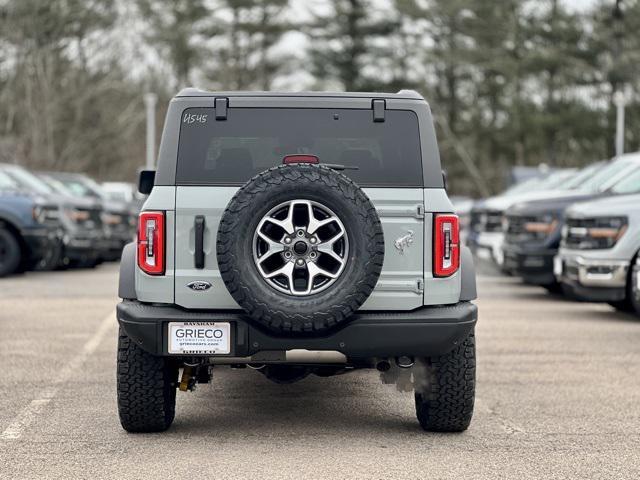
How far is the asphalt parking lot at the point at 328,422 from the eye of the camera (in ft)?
20.3

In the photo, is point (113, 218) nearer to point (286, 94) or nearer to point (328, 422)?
point (328, 422)

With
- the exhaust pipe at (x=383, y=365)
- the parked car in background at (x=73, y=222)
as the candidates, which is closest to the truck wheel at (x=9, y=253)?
the parked car in background at (x=73, y=222)

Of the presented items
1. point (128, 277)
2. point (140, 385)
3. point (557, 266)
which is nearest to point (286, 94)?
point (128, 277)

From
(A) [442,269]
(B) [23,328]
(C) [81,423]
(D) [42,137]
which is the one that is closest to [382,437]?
(A) [442,269]

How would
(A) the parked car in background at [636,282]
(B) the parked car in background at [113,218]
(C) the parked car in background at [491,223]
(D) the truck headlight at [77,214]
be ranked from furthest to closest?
(B) the parked car in background at [113,218] < (D) the truck headlight at [77,214] < (C) the parked car in background at [491,223] < (A) the parked car in background at [636,282]

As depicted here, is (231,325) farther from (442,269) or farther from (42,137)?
(42,137)

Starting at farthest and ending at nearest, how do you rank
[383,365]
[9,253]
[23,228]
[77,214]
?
[77,214] → [9,253] → [23,228] → [383,365]

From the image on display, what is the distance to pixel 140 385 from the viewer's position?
22.3ft

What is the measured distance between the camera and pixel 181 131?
22.3 ft

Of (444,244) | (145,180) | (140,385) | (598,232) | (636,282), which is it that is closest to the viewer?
(444,244)

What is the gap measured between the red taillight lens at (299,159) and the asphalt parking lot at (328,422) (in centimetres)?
152

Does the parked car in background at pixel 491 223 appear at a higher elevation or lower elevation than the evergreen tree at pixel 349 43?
lower

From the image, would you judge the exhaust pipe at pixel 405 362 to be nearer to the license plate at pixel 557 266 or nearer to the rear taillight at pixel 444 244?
the rear taillight at pixel 444 244

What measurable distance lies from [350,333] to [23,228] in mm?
13798
